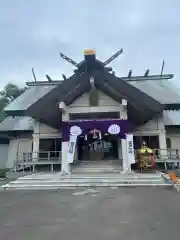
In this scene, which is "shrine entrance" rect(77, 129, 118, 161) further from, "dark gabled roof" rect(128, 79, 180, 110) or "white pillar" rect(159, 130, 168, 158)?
"dark gabled roof" rect(128, 79, 180, 110)

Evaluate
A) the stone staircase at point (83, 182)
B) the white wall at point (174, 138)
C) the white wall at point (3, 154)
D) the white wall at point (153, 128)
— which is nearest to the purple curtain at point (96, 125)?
the stone staircase at point (83, 182)

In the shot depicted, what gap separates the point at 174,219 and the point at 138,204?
1409mm

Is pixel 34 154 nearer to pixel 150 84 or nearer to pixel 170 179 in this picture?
pixel 170 179

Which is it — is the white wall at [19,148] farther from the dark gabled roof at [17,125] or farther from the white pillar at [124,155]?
the white pillar at [124,155]

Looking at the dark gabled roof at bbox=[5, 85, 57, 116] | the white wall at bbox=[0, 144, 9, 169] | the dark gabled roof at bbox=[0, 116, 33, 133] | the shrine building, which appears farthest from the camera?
the white wall at bbox=[0, 144, 9, 169]

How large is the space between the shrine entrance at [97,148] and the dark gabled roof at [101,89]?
338 cm

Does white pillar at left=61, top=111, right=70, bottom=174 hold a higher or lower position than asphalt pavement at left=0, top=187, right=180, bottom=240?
higher

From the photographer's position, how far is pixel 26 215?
17.7 ft

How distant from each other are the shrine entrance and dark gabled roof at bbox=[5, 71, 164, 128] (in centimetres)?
338

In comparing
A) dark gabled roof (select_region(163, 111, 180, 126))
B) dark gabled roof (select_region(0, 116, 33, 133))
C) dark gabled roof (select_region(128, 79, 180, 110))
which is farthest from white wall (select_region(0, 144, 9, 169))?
dark gabled roof (select_region(163, 111, 180, 126))

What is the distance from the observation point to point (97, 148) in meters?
17.5

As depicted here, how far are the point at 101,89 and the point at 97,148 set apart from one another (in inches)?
220

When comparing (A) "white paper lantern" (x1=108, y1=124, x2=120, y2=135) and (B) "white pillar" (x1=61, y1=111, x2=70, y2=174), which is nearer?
(B) "white pillar" (x1=61, y1=111, x2=70, y2=174)

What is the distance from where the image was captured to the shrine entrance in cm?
1607
